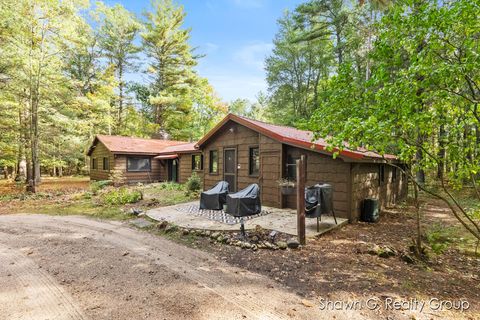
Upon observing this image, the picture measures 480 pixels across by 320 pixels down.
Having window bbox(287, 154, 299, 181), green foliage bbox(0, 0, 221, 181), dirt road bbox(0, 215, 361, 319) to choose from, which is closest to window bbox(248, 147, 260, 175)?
window bbox(287, 154, 299, 181)

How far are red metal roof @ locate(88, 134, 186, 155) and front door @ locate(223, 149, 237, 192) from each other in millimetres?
8750

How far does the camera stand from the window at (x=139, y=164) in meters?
16.4

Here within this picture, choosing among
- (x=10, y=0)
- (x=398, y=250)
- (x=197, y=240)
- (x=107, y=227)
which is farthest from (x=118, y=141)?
(x=398, y=250)

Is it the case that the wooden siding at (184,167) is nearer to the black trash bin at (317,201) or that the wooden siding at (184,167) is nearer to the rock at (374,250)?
the black trash bin at (317,201)

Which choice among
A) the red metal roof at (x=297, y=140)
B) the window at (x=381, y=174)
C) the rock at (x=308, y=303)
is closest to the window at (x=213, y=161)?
the red metal roof at (x=297, y=140)

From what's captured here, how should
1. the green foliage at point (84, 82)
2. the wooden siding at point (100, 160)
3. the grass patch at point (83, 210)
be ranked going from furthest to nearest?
1. the wooden siding at point (100, 160)
2. the green foliage at point (84, 82)
3. the grass patch at point (83, 210)

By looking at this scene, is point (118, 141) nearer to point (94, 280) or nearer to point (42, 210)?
point (42, 210)

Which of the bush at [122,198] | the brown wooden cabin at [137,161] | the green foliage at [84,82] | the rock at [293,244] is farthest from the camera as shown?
the brown wooden cabin at [137,161]

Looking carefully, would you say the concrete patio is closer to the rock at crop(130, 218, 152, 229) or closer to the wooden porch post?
the rock at crop(130, 218, 152, 229)

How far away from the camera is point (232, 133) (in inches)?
396

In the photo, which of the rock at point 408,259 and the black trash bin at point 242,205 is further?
the black trash bin at point 242,205

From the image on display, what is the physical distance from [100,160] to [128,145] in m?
2.74

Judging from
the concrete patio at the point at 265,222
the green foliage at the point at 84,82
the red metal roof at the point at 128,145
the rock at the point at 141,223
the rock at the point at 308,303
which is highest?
the green foliage at the point at 84,82

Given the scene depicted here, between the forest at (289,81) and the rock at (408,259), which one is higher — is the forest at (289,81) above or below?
above
